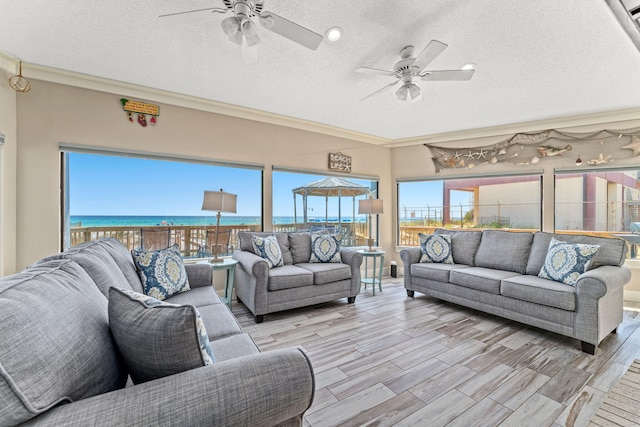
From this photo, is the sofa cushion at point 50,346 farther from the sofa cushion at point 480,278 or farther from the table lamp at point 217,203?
the sofa cushion at point 480,278

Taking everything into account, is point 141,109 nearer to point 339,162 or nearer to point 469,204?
point 339,162

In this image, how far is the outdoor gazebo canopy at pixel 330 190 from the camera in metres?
4.76

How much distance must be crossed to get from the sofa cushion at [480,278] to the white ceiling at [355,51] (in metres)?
2.04

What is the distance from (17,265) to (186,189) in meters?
1.87

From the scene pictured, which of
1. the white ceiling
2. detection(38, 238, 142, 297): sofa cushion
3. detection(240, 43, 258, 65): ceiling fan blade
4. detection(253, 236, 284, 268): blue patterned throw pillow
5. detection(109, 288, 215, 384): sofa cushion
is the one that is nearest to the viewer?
detection(109, 288, 215, 384): sofa cushion

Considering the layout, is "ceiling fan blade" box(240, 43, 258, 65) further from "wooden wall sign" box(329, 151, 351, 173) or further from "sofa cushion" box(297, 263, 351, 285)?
"wooden wall sign" box(329, 151, 351, 173)

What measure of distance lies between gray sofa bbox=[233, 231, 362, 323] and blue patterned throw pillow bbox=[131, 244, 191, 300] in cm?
74

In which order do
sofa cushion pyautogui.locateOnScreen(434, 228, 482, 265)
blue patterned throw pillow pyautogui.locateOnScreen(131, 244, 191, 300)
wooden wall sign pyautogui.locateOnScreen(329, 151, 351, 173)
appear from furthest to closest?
wooden wall sign pyautogui.locateOnScreen(329, 151, 351, 173), sofa cushion pyautogui.locateOnScreen(434, 228, 482, 265), blue patterned throw pillow pyautogui.locateOnScreen(131, 244, 191, 300)

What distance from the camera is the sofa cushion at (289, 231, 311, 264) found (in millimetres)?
3742

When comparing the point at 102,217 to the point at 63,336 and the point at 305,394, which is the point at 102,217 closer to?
the point at 63,336

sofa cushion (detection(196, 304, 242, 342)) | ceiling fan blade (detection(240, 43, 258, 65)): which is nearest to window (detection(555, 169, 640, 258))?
ceiling fan blade (detection(240, 43, 258, 65))

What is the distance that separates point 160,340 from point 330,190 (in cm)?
419

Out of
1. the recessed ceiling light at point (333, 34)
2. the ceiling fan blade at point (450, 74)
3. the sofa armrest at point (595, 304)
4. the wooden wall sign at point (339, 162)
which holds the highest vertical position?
the recessed ceiling light at point (333, 34)

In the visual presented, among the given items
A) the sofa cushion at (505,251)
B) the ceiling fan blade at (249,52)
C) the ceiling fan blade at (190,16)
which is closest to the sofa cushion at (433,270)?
the sofa cushion at (505,251)
